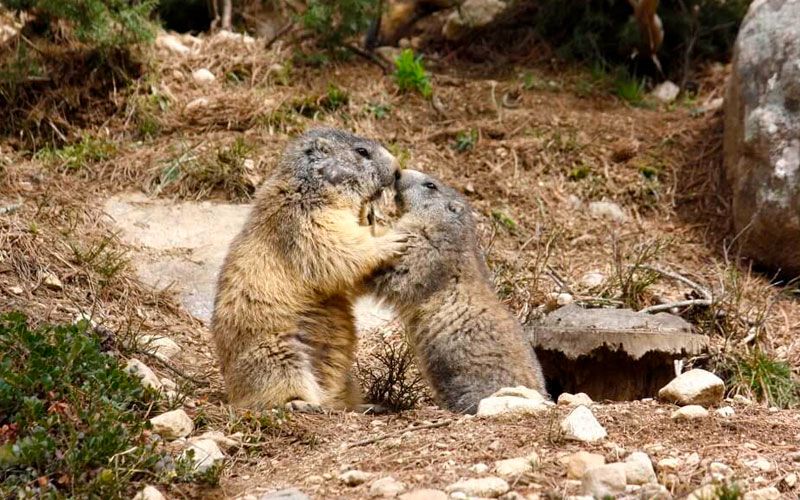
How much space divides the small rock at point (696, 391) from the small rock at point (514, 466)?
1.75 metres

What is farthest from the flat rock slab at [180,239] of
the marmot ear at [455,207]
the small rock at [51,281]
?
the marmot ear at [455,207]

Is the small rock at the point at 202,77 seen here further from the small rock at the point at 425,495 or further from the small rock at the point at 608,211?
the small rock at the point at 425,495

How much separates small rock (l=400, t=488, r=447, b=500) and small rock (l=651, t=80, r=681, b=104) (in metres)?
9.45

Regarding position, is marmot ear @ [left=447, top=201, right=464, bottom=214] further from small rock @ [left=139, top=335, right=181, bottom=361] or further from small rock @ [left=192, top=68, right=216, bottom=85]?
small rock @ [left=192, top=68, right=216, bottom=85]

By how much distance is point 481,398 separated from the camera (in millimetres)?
6668

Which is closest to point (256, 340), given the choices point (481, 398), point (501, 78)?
point (481, 398)

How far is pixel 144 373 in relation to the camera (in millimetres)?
6340

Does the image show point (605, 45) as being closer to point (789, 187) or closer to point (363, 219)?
point (789, 187)

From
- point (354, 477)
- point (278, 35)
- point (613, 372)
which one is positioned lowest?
point (613, 372)

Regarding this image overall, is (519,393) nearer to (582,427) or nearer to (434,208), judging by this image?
(582,427)

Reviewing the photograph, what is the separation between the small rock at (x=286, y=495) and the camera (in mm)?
4449

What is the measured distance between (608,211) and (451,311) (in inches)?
172

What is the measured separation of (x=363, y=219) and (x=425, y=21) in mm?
8008

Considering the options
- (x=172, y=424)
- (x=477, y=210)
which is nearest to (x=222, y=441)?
(x=172, y=424)
